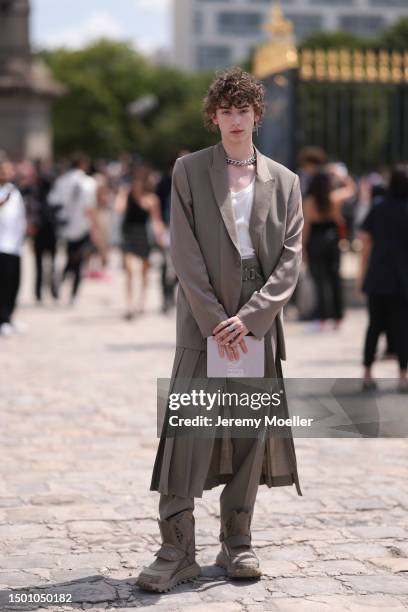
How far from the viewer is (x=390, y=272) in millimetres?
9016

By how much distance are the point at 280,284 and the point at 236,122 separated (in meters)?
0.62

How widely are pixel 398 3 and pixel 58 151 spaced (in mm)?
41222

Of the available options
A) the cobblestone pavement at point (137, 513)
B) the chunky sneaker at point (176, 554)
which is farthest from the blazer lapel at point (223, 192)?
the cobblestone pavement at point (137, 513)

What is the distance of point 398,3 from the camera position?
115m

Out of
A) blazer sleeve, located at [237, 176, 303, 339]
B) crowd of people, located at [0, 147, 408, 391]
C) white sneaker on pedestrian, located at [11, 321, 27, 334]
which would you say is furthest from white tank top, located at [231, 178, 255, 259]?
white sneaker on pedestrian, located at [11, 321, 27, 334]

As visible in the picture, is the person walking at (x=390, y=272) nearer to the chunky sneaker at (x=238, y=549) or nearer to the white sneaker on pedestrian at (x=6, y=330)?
the chunky sneaker at (x=238, y=549)

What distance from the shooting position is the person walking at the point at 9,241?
12.4 m

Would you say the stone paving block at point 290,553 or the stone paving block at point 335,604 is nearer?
the stone paving block at point 335,604

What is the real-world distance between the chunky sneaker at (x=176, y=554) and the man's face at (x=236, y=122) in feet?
4.64

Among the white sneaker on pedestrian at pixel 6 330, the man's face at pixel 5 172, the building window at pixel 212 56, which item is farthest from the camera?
the building window at pixel 212 56

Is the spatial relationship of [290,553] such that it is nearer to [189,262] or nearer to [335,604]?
[335,604]

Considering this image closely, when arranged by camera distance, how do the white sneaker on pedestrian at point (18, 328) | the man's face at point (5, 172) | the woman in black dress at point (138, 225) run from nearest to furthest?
the man's face at point (5, 172) → the white sneaker on pedestrian at point (18, 328) → the woman in black dress at point (138, 225)

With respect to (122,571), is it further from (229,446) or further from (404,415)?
(404,415)

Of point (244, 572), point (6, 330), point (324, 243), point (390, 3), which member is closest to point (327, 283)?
point (324, 243)
